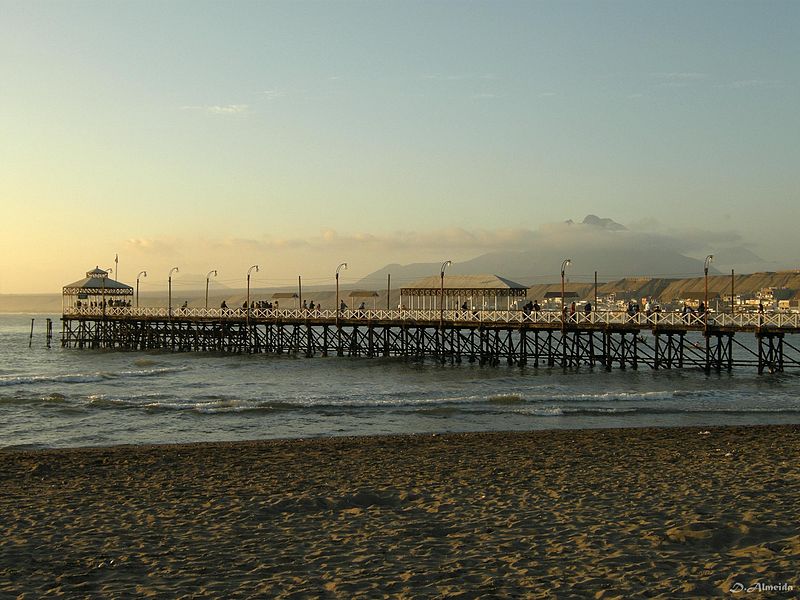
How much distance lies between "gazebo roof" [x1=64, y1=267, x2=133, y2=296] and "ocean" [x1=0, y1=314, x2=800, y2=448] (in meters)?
22.2

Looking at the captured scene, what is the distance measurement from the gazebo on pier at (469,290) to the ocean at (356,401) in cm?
678

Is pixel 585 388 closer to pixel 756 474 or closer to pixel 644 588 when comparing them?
pixel 756 474

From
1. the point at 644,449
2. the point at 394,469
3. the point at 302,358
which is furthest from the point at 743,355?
the point at 394,469

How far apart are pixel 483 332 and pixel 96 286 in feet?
121

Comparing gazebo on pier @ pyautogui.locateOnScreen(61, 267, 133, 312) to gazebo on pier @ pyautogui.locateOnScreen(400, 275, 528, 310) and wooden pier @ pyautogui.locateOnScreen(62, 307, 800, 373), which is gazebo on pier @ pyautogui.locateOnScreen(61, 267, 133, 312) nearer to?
wooden pier @ pyautogui.locateOnScreen(62, 307, 800, 373)

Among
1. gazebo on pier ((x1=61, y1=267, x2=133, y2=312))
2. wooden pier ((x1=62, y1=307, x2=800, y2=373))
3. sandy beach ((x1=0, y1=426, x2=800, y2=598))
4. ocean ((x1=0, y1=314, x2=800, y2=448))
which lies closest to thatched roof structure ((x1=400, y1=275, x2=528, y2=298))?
wooden pier ((x1=62, y1=307, x2=800, y2=373))

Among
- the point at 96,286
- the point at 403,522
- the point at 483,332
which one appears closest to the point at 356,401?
the point at 403,522

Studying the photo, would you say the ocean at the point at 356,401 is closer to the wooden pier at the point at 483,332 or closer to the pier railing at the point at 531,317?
the wooden pier at the point at 483,332

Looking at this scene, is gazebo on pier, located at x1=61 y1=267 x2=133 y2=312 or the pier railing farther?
gazebo on pier, located at x1=61 y1=267 x2=133 y2=312

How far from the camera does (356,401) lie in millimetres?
26781

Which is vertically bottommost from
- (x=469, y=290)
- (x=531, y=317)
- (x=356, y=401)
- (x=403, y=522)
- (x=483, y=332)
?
(x=356, y=401)

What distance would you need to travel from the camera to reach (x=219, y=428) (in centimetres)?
2102

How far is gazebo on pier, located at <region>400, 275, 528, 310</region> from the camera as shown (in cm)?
4819

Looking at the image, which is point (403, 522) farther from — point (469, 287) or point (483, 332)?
point (469, 287)
